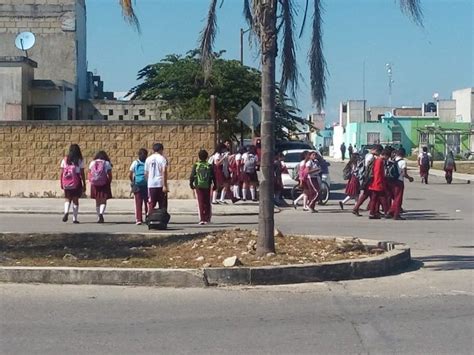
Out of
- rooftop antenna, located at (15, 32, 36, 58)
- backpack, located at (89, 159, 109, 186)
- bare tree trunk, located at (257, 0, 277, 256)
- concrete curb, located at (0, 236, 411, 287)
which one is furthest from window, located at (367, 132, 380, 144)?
concrete curb, located at (0, 236, 411, 287)

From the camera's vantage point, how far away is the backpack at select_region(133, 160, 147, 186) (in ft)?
61.9

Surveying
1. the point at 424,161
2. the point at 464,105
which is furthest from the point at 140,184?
the point at 464,105

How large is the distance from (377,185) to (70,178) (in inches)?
268

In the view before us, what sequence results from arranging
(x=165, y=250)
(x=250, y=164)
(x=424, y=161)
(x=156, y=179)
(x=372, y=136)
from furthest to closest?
(x=372, y=136) → (x=424, y=161) → (x=250, y=164) → (x=156, y=179) → (x=165, y=250)

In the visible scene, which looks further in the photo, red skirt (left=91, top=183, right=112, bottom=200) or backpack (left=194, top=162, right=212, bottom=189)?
red skirt (left=91, top=183, right=112, bottom=200)

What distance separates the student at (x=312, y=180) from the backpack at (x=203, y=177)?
486cm

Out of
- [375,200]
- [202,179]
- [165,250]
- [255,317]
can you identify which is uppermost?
[202,179]

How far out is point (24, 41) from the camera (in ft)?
116

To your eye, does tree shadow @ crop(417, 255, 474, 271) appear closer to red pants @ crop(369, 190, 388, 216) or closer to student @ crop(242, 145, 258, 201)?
red pants @ crop(369, 190, 388, 216)

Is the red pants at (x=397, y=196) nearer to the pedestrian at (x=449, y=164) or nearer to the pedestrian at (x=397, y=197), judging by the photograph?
the pedestrian at (x=397, y=197)

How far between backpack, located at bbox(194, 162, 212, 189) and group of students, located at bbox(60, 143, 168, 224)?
0.64 m

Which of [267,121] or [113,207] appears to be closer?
[267,121]

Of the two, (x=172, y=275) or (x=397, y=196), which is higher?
(x=397, y=196)

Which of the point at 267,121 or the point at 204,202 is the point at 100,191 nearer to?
the point at 204,202
